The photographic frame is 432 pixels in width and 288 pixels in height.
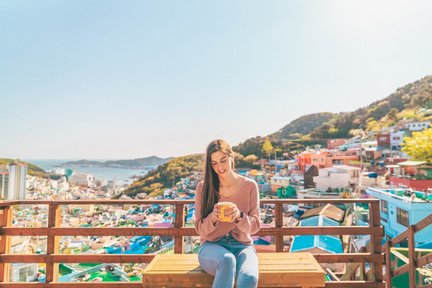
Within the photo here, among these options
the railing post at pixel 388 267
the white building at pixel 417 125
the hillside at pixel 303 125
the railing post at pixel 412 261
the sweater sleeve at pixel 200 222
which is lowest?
the railing post at pixel 388 267

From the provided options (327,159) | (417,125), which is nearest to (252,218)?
(327,159)

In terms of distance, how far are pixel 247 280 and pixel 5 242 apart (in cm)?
242

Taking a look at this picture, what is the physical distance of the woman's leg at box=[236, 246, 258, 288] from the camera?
1540mm

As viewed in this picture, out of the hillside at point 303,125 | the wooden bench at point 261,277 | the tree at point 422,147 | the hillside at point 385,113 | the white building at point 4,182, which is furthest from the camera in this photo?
the hillside at point 303,125

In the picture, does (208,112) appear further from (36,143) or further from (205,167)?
(205,167)

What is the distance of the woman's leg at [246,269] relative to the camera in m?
1.54

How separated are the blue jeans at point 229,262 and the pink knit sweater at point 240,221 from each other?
4 centimetres

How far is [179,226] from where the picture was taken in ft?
8.64

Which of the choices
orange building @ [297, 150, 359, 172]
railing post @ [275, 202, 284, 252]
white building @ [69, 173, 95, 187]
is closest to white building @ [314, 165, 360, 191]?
orange building @ [297, 150, 359, 172]

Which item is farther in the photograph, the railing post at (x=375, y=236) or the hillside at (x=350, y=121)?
the hillside at (x=350, y=121)

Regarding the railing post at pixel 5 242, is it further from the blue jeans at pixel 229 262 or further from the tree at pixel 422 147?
the tree at pixel 422 147

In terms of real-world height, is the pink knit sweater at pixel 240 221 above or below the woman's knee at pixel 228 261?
above

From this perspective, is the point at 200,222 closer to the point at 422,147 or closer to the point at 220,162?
the point at 220,162

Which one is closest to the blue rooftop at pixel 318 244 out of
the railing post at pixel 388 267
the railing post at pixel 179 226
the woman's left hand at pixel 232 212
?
the railing post at pixel 388 267
